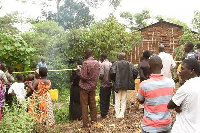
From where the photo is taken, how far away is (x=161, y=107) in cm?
377

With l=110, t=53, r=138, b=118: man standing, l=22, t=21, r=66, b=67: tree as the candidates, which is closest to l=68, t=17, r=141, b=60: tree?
l=22, t=21, r=66, b=67: tree

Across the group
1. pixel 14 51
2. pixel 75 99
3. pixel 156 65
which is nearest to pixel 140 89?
pixel 156 65

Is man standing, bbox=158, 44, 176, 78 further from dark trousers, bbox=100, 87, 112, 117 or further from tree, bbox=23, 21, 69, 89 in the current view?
tree, bbox=23, 21, 69, 89

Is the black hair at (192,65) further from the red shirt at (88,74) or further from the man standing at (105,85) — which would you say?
the man standing at (105,85)

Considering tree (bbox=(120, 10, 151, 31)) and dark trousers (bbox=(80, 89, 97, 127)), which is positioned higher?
tree (bbox=(120, 10, 151, 31))

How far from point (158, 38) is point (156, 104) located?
17.5 metres

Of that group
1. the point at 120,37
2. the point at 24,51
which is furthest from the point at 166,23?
the point at 24,51

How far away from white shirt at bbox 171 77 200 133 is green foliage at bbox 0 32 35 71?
8.70 metres

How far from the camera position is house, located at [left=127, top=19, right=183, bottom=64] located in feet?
67.1

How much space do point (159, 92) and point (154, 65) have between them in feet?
1.23

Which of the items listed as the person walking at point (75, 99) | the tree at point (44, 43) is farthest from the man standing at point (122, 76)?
the tree at point (44, 43)

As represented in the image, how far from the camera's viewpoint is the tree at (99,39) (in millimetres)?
14891

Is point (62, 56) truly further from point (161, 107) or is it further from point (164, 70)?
point (161, 107)

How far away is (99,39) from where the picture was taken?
15.4 meters
